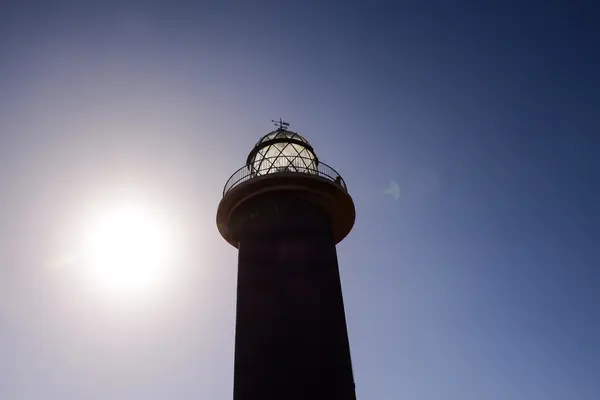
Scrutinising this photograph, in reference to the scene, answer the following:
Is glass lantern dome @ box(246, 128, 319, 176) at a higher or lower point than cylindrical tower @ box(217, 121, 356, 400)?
higher

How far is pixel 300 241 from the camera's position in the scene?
14664mm

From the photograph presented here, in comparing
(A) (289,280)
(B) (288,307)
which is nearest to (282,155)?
(A) (289,280)

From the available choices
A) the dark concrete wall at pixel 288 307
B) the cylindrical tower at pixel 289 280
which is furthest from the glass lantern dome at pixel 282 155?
the dark concrete wall at pixel 288 307

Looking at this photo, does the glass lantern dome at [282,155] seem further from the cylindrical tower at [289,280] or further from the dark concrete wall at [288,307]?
the dark concrete wall at [288,307]

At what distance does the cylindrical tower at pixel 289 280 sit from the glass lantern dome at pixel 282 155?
51 mm

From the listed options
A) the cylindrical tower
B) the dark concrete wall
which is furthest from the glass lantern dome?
the dark concrete wall

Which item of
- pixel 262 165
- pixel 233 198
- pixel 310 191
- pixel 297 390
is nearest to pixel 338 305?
pixel 297 390

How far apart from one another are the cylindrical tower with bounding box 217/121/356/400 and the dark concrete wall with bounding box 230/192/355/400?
25 mm

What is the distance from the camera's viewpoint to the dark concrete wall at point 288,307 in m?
12.2

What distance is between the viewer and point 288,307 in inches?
522

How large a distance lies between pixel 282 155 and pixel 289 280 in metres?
5.81

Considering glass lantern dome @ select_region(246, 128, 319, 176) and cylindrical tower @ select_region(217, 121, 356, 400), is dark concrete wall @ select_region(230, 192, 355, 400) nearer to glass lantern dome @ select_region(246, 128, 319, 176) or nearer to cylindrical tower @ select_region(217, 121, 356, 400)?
cylindrical tower @ select_region(217, 121, 356, 400)

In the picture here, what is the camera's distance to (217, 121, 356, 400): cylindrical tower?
12305mm

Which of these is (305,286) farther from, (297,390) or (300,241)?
(297,390)
